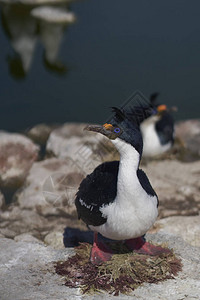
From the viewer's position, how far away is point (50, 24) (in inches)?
627

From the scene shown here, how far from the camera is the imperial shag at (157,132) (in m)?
9.17

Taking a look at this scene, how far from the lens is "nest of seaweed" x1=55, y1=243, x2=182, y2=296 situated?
4.70 meters

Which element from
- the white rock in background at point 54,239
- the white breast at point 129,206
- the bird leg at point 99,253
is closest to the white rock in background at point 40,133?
the white rock in background at point 54,239

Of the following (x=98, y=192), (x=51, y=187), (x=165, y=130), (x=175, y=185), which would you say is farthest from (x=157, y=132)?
(x=98, y=192)

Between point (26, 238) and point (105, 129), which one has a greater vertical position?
point (105, 129)

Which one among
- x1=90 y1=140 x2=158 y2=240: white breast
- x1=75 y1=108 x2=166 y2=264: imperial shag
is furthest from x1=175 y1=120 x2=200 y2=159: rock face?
x1=90 y1=140 x2=158 y2=240: white breast

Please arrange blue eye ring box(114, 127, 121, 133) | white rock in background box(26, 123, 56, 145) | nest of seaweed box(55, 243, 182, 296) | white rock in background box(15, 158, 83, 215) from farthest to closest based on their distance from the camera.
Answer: white rock in background box(26, 123, 56, 145)
white rock in background box(15, 158, 83, 215)
nest of seaweed box(55, 243, 182, 296)
blue eye ring box(114, 127, 121, 133)

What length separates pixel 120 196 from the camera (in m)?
4.61

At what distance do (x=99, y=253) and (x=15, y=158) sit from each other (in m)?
3.87

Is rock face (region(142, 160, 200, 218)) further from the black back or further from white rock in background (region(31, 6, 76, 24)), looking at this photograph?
white rock in background (region(31, 6, 76, 24))

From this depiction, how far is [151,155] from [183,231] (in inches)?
133

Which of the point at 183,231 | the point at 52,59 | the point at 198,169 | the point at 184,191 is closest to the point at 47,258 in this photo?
the point at 183,231

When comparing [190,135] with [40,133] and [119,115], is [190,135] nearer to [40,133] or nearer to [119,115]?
[40,133]

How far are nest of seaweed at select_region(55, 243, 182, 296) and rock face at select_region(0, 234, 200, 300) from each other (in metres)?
0.07
